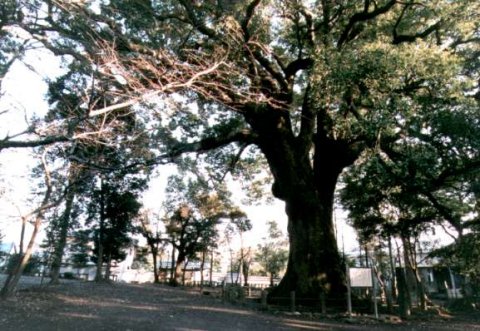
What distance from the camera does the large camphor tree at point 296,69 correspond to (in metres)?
7.92

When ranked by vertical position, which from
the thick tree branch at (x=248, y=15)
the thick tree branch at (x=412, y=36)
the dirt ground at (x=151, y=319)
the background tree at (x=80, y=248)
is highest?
the thick tree branch at (x=412, y=36)

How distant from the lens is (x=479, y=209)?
13109 mm

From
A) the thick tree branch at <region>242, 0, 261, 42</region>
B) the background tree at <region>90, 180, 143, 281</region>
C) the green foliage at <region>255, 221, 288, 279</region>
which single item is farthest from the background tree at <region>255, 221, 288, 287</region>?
the thick tree branch at <region>242, 0, 261, 42</region>

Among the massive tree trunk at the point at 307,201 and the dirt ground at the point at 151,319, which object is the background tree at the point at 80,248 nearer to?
the dirt ground at the point at 151,319

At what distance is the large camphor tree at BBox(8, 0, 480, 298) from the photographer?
7.92 metres

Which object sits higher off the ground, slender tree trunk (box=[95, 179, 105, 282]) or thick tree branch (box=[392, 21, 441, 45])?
thick tree branch (box=[392, 21, 441, 45])

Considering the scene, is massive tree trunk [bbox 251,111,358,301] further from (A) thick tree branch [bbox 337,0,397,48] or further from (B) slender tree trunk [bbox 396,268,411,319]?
(A) thick tree branch [bbox 337,0,397,48]

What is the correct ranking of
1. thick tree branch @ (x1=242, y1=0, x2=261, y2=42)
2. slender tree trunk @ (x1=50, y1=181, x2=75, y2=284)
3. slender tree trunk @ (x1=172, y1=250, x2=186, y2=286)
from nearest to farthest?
thick tree branch @ (x1=242, y1=0, x2=261, y2=42), slender tree trunk @ (x1=50, y1=181, x2=75, y2=284), slender tree trunk @ (x1=172, y1=250, x2=186, y2=286)

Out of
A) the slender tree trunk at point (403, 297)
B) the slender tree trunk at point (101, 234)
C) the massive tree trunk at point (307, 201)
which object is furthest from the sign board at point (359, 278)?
the slender tree trunk at point (101, 234)

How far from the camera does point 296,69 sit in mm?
13172

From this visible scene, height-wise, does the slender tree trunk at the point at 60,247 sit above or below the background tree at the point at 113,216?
below

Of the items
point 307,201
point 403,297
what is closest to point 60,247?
point 307,201

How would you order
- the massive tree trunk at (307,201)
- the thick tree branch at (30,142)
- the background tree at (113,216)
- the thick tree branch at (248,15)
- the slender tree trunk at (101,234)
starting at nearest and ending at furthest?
the thick tree branch at (30,142) < the thick tree branch at (248,15) < the massive tree trunk at (307,201) < the slender tree trunk at (101,234) < the background tree at (113,216)

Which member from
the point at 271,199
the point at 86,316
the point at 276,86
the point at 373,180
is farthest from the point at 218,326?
the point at 271,199
